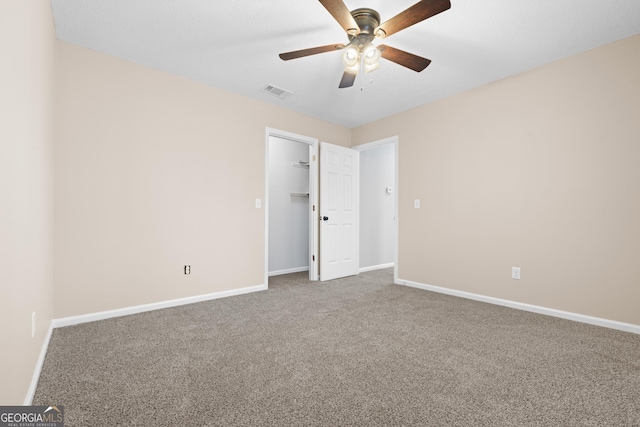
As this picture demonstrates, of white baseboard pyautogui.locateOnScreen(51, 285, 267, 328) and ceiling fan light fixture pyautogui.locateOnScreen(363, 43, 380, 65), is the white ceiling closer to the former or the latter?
ceiling fan light fixture pyautogui.locateOnScreen(363, 43, 380, 65)

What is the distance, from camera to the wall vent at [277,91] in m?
3.44

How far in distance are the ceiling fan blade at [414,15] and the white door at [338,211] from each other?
241cm

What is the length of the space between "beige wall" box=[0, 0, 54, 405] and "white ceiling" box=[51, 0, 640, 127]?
0.55m

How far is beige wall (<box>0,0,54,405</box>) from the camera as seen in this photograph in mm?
1085

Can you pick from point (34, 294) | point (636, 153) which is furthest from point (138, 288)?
point (636, 153)

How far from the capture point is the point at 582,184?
2.67 m

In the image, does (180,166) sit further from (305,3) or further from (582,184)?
(582,184)

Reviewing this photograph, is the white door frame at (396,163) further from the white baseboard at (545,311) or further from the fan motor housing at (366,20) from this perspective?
the fan motor housing at (366,20)

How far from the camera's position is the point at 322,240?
14.3 ft

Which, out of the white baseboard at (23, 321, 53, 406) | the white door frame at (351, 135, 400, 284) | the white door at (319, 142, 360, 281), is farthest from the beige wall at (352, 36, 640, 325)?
the white baseboard at (23, 321, 53, 406)

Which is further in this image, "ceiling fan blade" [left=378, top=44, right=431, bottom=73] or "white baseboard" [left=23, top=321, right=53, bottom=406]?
"ceiling fan blade" [left=378, top=44, right=431, bottom=73]

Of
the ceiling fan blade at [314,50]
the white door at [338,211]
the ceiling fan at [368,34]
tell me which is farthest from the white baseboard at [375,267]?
the ceiling fan blade at [314,50]

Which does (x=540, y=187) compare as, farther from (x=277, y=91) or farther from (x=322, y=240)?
(x=277, y=91)

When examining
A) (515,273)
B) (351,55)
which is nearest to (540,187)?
(515,273)
